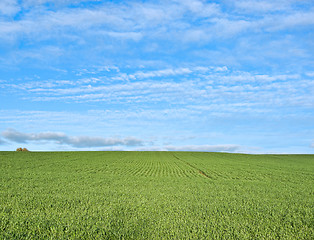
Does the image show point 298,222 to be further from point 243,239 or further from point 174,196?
point 174,196

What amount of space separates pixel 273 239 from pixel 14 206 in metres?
9.88

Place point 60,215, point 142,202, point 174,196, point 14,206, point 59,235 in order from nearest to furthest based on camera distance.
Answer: point 59,235 < point 60,215 < point 14,206 < point 142,202 < point 174,196

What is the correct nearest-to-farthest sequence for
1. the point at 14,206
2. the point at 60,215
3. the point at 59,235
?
1. the point at 59,235
2. the point at 60,215
3. the point at 14,206

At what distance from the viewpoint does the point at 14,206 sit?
10680 millimetres

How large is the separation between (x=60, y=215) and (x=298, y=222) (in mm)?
8629

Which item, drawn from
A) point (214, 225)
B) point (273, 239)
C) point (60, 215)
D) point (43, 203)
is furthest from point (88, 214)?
point (273, 239)

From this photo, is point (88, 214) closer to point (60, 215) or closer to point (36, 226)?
point (60, 215)

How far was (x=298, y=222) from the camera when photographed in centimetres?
935

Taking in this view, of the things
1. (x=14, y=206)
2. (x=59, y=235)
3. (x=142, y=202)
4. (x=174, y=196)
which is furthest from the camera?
(x=174, y=196)

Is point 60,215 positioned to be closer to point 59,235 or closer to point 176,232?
point 59,235

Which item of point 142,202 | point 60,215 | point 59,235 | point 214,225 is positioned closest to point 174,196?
point 142,202

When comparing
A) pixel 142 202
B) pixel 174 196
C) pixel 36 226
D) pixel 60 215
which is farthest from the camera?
pixel 174 196

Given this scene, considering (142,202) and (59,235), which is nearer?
(59,235)

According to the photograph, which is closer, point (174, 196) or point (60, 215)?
point (60, 215)
